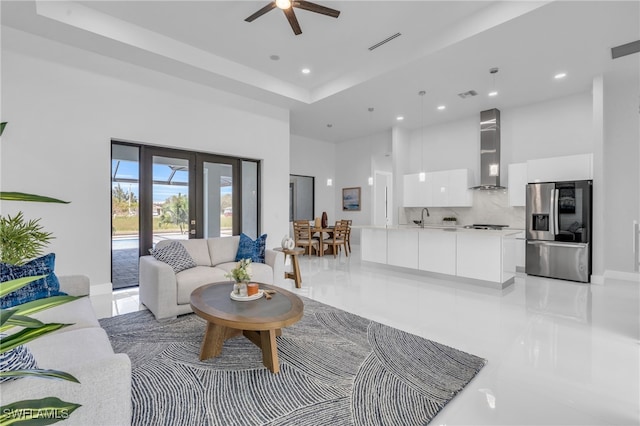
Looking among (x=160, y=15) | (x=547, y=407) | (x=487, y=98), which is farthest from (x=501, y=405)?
(x=487, y=98)

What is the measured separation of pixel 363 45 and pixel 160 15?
2.70 metres

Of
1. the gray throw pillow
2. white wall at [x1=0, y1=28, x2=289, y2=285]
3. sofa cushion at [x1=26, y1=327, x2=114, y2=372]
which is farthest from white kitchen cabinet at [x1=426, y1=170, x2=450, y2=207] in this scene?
sofa cushion at [x1=26, y1=327, x2=114, y2=372]

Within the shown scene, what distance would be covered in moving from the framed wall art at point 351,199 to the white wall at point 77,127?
195 inches

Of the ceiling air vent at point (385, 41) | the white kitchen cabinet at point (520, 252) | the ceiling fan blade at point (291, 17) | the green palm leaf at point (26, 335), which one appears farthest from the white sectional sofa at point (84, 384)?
the white kitchen cabinet at point (520, 252)

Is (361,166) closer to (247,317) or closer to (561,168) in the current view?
(561,168)

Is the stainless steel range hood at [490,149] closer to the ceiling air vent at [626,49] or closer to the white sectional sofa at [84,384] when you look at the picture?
the ceiling air vent at [626,49]

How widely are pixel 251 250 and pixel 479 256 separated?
3447mm

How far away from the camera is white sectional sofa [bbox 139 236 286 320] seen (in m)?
3.21

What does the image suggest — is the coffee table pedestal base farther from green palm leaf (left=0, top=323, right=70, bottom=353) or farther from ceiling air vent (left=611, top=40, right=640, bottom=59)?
ceiling air vent (left=611, top=40, right=640, bottom=59)

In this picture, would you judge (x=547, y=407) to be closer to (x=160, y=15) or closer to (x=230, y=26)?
(x=230, y=26)

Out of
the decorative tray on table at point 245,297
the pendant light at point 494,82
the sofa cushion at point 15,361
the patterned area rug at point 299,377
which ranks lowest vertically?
the patterned area rug at point 299,377

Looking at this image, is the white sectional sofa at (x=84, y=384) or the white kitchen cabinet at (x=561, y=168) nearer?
the white sectional sofa at (x=84, y=384)

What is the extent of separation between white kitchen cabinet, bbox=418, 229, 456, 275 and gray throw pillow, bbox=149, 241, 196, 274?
3.76 metres

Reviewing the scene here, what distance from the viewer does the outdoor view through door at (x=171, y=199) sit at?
475 cm
